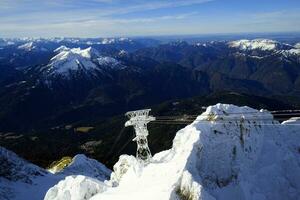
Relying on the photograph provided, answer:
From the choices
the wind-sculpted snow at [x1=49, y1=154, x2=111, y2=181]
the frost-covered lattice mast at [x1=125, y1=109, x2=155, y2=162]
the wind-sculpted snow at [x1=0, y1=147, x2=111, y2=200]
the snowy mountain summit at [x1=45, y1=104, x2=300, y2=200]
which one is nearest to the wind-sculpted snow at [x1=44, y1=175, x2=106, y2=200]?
the snowy mountain summit at [x1=45, y1=104, x2=300, y2=200]

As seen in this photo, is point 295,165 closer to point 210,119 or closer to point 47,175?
point 210,119

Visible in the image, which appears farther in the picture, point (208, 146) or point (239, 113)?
point (239, 113)

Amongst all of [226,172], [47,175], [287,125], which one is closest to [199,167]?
[226,172]

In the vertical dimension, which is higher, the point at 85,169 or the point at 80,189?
the point at 80,189

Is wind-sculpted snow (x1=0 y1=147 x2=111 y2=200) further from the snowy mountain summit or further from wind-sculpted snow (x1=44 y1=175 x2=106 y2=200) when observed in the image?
the snowy mountain summit

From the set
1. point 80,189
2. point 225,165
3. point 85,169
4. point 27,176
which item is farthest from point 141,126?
point 85,169

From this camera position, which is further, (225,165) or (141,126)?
(141,126)

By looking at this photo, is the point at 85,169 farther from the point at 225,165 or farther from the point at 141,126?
the point at 225,165

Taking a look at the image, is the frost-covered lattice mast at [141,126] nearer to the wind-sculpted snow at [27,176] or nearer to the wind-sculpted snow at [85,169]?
the wind-sculpted snow at [27,176]
